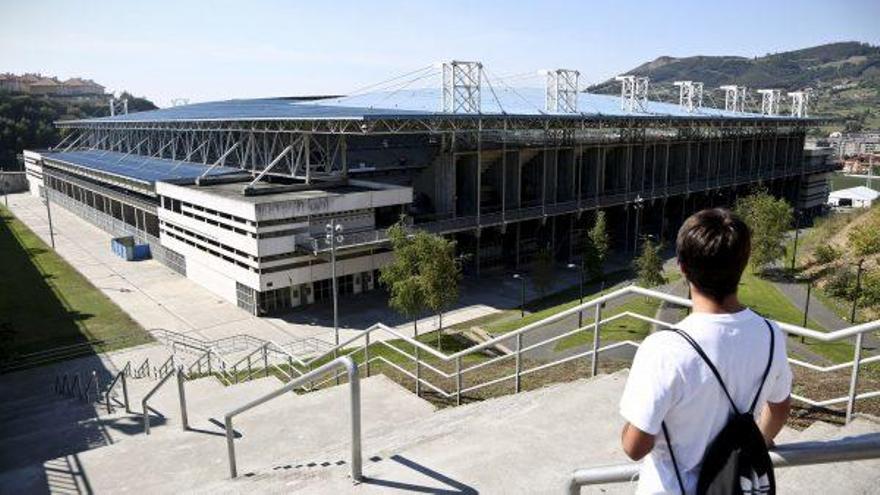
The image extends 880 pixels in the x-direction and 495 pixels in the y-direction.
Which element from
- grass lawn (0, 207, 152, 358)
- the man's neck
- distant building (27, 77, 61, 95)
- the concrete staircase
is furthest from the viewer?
distant building (27, 77, 61, 95)

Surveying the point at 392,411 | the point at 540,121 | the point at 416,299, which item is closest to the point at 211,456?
the point at 392,411

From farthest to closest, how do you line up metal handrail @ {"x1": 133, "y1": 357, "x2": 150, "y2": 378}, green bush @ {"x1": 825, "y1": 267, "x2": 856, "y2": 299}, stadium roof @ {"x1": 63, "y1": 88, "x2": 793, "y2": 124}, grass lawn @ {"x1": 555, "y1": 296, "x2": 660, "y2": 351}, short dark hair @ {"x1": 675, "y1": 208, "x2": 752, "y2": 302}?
stadium roof @ {"x1": 63, "y1": 88, "x2": 793, "y2": 124}, green bush @ {"x1": 825, "y1": 267, "x2": 856, "y2": 299}, metal handrail @ {"x1": 133, "y1": 357, "x2": 150, "y2": 378}, grass lawn @ {"x1": 555, "y1": 296, "x2": 660, "y2": 351}, short dark hair @ {"x1": 675, "y1": 208, "x2": 752, "y2": 302}

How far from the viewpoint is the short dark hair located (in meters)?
2.76

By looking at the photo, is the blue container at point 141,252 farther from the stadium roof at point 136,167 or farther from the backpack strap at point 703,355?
the backpack strap at point 703,355

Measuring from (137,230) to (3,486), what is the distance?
41790 millimetres

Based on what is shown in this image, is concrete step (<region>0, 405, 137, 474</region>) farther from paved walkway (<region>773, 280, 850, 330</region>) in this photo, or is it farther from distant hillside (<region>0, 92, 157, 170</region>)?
distant hillside (<region>0, 92, 157, 170</region>)

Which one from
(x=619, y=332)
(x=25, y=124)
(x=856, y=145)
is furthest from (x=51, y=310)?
(x=856, y=145)

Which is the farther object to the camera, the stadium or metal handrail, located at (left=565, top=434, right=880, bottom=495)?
the stadium

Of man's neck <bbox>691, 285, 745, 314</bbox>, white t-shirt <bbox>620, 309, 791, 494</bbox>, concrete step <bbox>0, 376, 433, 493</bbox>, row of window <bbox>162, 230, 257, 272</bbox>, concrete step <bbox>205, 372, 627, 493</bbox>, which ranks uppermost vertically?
man's neck <bbox>691, 285, 745, 314</bbox>

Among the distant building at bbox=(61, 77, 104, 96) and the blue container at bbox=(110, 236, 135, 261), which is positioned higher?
the distant building at bbox=(61, 77, 104, 96)

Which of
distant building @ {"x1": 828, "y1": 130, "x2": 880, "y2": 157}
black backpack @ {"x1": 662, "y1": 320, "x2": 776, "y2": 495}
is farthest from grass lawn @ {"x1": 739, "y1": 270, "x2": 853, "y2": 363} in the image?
distant building @ {"x1": 828, "y1": 130, "x2": 880, "y2": 157}

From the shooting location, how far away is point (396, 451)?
21.0ft

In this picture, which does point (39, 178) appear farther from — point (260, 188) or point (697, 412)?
point (697, 412)

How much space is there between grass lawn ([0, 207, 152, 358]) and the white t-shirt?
2744 cm
